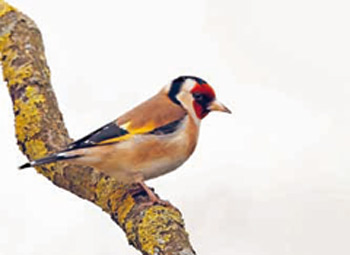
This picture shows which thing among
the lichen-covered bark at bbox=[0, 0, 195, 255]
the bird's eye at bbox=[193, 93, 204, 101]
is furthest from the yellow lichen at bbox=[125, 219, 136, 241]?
the bird's eye at bbox=[193, 93, 204, 101]

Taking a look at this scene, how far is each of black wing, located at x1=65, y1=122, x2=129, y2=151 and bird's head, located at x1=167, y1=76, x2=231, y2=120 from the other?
1.43 ft

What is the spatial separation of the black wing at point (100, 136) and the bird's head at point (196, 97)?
1.43ft

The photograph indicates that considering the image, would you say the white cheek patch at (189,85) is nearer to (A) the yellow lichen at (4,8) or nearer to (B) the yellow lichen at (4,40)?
(B) the yellow lichen at (4,40)

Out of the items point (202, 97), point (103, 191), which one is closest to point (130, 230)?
point (103, 191)

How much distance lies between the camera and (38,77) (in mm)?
5961

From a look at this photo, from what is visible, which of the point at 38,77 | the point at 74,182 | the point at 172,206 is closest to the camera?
the point at 172,206

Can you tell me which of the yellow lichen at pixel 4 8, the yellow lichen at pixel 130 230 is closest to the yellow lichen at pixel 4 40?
the yellow lichen at pixel 4 8

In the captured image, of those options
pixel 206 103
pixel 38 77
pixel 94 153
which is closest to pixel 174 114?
pixel 206 103

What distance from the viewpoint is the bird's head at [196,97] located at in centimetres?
554

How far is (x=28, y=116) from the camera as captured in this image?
572 cm

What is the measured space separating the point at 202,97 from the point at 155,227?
1.06 m

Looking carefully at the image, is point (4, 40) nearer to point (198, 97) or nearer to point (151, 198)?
point (198, 97)

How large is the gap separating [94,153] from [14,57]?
1.21 meters

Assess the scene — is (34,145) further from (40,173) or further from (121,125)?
(121,125)
